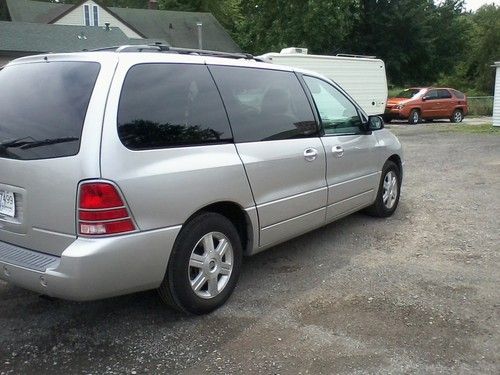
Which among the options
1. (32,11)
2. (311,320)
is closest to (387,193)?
(311,320)

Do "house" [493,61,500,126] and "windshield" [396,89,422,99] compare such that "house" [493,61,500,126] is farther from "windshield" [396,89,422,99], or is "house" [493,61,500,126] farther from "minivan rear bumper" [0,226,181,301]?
"minivan rear bumper" [0,226,181,301]

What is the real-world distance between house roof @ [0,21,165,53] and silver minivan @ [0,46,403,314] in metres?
27.8

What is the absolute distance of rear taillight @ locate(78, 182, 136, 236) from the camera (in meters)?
2.97

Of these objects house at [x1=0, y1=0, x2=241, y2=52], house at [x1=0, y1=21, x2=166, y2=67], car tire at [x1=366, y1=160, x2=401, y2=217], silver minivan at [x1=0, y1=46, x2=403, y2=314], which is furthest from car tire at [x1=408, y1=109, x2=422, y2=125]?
house at [x1=0, y1=0, x2=241, y2=52]

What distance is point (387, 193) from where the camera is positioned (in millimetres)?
6141

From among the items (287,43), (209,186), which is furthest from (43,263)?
(287,43)

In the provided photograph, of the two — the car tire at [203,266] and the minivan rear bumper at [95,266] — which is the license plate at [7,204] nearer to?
the minivan rear bumper at [95,266]

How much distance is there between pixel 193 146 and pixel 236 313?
49.0 inches

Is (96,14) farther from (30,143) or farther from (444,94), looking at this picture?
(30,143)

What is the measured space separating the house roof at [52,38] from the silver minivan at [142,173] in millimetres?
27834

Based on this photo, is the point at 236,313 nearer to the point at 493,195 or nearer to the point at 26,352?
the point at 26,352

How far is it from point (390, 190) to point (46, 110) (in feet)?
13.7

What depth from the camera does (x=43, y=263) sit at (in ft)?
10.2

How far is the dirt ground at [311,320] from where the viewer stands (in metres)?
3.13
